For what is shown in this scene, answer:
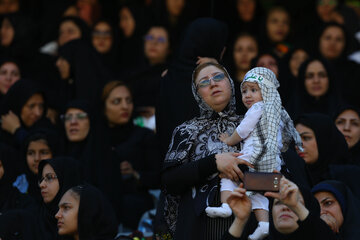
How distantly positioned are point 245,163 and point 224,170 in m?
0.15

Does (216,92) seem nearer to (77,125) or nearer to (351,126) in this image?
(351,126)

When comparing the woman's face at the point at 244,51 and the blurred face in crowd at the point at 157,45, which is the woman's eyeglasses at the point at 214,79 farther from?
the blurred face in crowd at the point at 157,45

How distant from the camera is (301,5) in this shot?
11.7 metres

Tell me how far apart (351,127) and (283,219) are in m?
2.85

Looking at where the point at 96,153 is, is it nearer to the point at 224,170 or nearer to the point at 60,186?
the point at 60,186

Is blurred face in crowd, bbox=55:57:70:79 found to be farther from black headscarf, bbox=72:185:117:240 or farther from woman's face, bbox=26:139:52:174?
black headscarf, bbox=72:185:117:240

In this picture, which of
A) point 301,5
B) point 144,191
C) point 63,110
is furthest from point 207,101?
point 301,5

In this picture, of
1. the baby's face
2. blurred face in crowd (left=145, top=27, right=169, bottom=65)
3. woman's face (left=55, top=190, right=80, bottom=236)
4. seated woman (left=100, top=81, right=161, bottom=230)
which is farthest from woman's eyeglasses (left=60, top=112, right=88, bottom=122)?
the baby's face

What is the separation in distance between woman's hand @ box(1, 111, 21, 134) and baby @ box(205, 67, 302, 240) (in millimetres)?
3787

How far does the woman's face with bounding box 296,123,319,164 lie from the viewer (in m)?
7.36

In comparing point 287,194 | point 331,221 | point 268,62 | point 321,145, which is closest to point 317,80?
point 268,62

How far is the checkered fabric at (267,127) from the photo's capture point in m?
5.25

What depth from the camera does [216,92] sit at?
547 centimetres

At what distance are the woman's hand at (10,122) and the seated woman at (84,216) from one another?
2.32 m
